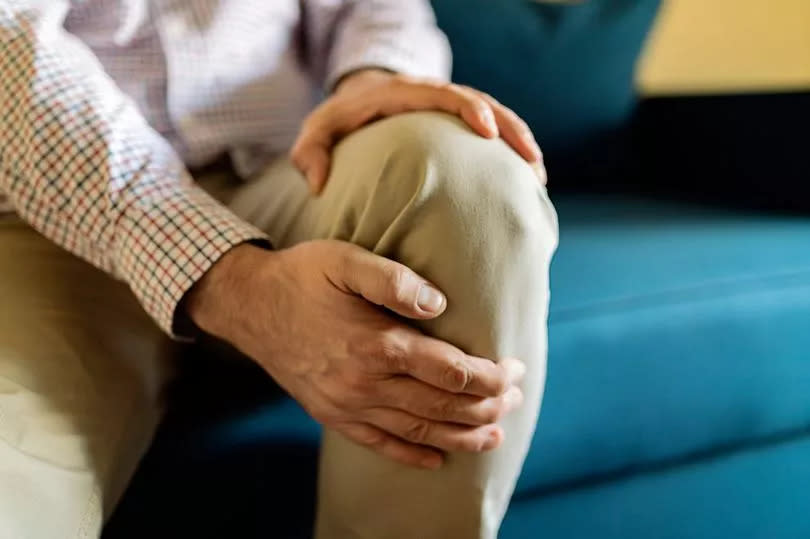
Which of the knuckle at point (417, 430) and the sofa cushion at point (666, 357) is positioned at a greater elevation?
the knuckle at point (417, 430)

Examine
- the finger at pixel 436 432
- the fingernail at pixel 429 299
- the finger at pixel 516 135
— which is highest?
the finger at pixel 516 135

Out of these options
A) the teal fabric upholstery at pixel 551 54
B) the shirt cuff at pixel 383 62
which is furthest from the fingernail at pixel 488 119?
the teal fabric upholstery at pixel 551 54

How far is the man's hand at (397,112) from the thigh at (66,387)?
201mm

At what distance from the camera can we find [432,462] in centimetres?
50

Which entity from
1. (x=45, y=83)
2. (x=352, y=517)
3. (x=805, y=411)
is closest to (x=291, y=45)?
(x=45, y=83)

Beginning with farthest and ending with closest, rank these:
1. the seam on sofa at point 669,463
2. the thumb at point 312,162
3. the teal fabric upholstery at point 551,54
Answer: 1. the teal fabric upholstery at point 551,54
2. the seam on sofa at point 669,463
3. the thumb at point 312,162

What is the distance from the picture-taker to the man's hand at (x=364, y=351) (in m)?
0.47

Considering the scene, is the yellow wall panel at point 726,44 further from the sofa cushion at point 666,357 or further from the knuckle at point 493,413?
the knuckle at point 493,413

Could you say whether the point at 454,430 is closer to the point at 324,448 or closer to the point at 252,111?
the point at 324,448

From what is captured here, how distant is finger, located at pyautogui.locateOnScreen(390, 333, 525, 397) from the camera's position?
466 mm

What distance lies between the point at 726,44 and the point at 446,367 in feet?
4.07

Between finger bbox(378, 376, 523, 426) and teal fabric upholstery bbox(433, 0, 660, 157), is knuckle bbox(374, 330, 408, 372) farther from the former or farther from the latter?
teal fabric upholstery bbox(433, 0, 660, 157)

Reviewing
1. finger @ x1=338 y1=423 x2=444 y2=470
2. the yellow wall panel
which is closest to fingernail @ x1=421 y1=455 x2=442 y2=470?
finger @ x1=338 y1=423 x2=444 y2=470

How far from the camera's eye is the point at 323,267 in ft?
1.59
